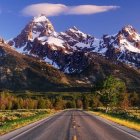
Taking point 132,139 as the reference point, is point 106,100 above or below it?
above

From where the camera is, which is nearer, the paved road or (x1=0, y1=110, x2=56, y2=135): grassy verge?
the paved road

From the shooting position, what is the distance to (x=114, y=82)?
127m

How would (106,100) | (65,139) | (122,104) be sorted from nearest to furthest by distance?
1. (65,139)
2. (106,100)
3. (122,104)

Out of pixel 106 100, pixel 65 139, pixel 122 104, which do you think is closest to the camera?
pixel 65 139

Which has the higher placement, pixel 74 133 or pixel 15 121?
pixel 15 121

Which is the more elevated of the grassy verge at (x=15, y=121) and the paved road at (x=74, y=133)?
the grassy verge at (x=15, y=121)

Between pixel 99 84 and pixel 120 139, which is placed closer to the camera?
pixel 120 139

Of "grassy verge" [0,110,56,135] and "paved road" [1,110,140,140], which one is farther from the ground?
"grassy verge" [0,110,56,135]

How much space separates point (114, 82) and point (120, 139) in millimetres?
95960

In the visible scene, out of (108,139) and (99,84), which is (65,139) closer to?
(108,139)

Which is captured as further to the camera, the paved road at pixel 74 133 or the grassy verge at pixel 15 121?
the grassy verge at pixel 15 121

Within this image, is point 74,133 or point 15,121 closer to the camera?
point 74,133

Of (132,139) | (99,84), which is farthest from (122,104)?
(132,139)

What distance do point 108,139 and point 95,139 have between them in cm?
94
